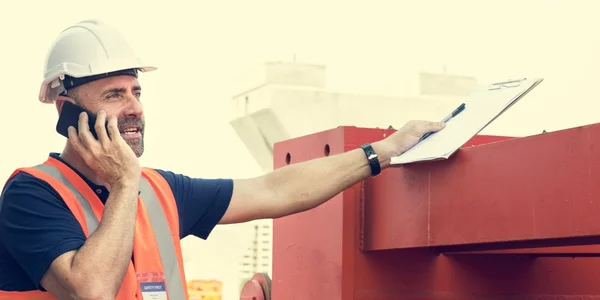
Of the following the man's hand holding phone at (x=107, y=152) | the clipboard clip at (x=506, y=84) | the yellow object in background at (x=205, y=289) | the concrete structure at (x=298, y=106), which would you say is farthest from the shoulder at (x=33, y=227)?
the concrete structure at (x=298, y=106)

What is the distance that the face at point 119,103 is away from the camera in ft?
12.5

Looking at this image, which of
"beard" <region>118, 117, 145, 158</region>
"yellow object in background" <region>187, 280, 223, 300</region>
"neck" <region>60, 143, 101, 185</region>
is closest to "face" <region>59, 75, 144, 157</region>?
"beard" <region>118, 117, 145, 158</region>

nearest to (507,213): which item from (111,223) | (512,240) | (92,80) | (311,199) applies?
(512,240)

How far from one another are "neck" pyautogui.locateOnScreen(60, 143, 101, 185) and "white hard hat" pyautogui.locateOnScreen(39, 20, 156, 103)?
0.23 metres

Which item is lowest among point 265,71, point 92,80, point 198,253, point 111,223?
point 111,223

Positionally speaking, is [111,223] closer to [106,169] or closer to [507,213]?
[106,169]

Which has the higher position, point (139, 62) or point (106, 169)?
point (139, 62)

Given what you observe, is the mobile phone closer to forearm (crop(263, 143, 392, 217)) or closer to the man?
the man

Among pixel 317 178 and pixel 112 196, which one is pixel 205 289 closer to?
pixel 317 178

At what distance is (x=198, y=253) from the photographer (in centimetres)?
2736

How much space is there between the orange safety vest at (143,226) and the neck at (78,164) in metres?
0.06

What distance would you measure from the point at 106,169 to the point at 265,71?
23.1 m

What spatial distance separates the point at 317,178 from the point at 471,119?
0.62 m

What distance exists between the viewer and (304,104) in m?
26.7
